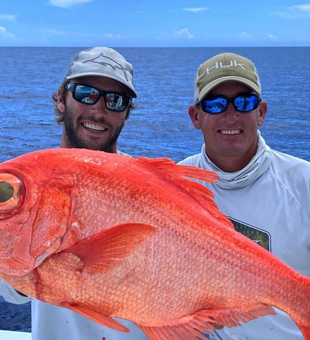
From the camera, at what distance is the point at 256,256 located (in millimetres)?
1925

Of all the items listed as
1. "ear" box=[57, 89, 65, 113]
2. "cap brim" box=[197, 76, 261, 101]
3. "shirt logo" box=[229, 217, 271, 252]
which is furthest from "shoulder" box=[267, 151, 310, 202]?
"ear" box=[57, 89, 65, 113]

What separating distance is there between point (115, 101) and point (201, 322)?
6.21 feet

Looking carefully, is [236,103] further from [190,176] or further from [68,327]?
[68,327]

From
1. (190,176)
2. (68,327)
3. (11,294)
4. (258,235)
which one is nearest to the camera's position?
(190,176)

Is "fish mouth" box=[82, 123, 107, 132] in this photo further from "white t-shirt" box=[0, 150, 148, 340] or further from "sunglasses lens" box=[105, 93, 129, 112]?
"white t-shirt" box=[0, 150, 148, 340]

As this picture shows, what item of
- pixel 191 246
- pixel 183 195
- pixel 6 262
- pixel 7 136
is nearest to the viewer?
pixel 6 262

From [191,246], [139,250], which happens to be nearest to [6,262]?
[139,250]

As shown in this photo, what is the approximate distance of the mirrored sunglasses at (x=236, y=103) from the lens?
316 cm

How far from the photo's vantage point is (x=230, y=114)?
3152 mm

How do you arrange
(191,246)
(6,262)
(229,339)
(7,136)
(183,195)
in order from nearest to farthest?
(6,262) → (191,246) → (183,195) → (229,339) → (7,136)

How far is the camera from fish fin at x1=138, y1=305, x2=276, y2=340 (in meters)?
1.81

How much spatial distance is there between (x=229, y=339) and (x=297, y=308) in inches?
50.8

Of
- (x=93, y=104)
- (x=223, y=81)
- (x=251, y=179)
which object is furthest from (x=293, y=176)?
(x=93, y=104)

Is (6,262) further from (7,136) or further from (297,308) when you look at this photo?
(7,136)
